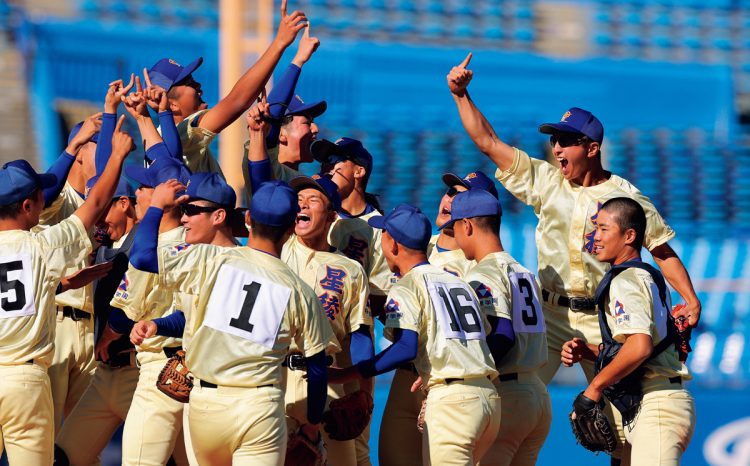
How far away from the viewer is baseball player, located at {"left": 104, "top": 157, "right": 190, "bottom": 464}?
5.62 meters

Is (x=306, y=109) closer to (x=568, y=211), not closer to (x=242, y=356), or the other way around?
(x=568, y=211)

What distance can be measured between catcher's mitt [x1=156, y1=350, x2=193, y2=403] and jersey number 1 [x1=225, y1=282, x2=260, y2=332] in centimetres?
76

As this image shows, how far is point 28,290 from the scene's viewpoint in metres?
5.50

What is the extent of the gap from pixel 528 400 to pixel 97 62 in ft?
44.8

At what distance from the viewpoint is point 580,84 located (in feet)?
63.1

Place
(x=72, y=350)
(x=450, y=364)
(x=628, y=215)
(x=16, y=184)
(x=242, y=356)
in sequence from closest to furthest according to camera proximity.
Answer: (x=242, y=356) < (x=450, y=364) < (x=16, y=184) < (x=628, y=215) < (x=72, y=350)

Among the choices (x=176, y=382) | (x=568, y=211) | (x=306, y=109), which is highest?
(x=306, y=109)

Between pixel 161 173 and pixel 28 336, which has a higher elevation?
pixel 161 173

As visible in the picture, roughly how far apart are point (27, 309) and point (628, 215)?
9.85 ft

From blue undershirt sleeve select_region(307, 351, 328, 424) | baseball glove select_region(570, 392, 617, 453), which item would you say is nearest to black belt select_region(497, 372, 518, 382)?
baseball glove select_region(570, 392, 617, 453)

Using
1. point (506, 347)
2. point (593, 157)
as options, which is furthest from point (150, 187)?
point (593, 157)

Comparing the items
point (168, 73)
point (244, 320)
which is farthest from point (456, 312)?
point (168, 73)

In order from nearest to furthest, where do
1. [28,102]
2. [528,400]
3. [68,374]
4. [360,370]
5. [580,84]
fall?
[360,370] < [528,400] < [68,374] < [28,102] < [580,84]

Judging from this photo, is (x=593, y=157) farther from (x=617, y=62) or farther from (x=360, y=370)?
(x=617, y=62)
